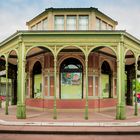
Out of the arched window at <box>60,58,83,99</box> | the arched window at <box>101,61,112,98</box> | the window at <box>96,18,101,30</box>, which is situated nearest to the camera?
the arched window at <box>60,58,83,99</box>

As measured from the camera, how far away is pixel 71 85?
1927 cm

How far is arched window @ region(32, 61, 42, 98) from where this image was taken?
2045cm

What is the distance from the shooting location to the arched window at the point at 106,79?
20.3 metres

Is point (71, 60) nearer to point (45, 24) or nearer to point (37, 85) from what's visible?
point (37, 85)

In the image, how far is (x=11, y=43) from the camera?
17219 millimetres

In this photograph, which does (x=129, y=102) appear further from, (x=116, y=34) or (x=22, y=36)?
(x=22, y=36)

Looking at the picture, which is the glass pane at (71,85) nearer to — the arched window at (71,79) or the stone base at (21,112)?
the arched window at (71,79)

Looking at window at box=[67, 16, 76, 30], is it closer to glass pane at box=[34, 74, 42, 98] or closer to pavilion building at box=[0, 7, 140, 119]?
pavilion building at box=[0, 7, 140, 119]

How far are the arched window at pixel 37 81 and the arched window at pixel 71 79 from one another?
201 cm

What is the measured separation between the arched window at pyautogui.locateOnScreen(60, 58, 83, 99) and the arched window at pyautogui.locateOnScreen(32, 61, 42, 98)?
201 centimetres

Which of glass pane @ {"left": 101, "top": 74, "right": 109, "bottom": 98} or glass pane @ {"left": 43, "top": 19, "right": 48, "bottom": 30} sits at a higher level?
glass pane @ {"left": 43, "top": 19, "right": 48, "bottom": 30}

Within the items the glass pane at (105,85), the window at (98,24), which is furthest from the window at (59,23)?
the glass pane at (105,85)

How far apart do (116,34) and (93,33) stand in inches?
49.9

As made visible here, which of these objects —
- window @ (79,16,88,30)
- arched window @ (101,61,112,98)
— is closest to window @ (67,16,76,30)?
window @ (79,16,88,30)
